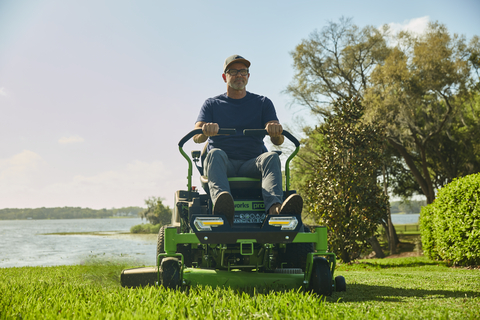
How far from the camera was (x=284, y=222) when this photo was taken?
3.66 meters

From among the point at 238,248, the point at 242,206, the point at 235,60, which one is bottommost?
the point at 238,248

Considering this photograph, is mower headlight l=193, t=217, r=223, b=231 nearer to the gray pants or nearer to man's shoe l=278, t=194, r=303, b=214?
the gray pants

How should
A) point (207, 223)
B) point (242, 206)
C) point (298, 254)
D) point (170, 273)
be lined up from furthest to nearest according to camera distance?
point (298, 254)
point (242, 206)
point (170, 273)
point (207, 223)

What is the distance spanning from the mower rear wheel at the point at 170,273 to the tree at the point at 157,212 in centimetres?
3312

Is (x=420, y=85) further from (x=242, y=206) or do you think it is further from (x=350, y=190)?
(x=242, y=206)

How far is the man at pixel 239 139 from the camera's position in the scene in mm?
3885

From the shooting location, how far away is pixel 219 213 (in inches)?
144

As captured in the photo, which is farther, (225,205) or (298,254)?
(298,254)

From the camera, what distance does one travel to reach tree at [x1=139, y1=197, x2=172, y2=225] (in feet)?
126

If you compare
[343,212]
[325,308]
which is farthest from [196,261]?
[343,212]

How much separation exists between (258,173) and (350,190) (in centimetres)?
620

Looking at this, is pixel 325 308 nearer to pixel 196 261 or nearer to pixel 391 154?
pixel 196 261

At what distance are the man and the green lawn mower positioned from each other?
0.14m

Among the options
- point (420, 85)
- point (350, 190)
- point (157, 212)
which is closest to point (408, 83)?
point (420, 85)
